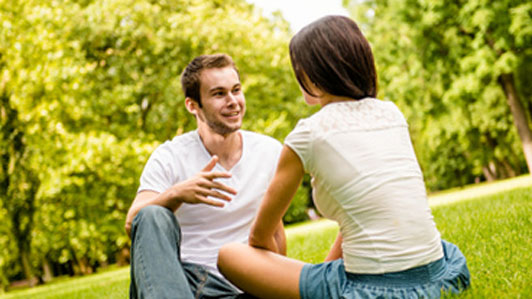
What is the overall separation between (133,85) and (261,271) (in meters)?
18.1

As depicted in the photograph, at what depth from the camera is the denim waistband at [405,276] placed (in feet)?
6.57

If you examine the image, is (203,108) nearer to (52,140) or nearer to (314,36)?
(314,36)

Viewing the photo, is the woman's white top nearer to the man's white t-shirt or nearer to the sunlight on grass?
the man's white t-shirt

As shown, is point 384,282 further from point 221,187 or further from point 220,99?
point 220,99

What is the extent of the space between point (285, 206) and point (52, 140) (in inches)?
594

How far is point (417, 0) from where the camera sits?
20359mm

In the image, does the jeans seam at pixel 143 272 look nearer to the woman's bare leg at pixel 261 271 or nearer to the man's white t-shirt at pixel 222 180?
the woman's bare leg at pixel 261 271

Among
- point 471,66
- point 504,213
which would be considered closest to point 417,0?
point 471,66

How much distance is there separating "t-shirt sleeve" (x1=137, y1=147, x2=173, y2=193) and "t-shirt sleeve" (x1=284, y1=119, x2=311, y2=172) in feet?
3.95

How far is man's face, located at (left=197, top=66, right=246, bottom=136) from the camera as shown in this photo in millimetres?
3393

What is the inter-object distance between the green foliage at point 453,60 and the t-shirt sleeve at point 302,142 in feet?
57.2

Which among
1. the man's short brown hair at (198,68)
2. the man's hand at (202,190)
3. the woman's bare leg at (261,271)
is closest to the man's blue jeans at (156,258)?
the man's hand at (202,190)

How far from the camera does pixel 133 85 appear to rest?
19344 millimetres

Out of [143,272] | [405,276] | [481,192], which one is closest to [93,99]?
[481,192]
